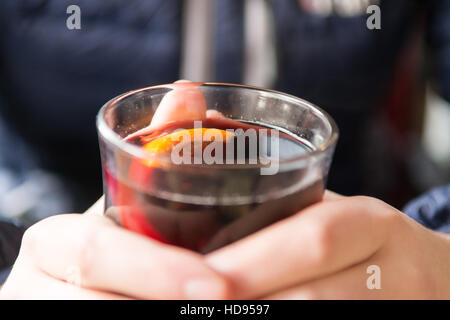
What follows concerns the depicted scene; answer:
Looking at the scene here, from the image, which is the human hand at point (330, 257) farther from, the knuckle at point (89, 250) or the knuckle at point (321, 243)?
the knuckle at point (89, 250)

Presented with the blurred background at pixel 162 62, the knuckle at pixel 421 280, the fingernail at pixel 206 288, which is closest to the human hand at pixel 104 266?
the fingernail at pixel 206 288

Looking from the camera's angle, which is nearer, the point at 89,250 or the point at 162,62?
the point at 89,250

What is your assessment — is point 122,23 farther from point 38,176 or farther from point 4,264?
point 4,264

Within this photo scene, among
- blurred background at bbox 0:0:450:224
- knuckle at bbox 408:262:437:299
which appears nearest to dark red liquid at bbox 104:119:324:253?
knuckle at bbox 408:262:437:299

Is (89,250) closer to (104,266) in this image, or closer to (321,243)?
(104,266)

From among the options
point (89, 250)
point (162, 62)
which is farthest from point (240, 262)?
point (162, 62)

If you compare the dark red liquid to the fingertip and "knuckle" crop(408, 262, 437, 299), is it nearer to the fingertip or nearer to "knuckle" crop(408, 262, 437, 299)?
the fingertip

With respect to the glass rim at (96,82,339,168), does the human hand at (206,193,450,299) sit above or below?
below
